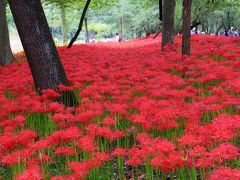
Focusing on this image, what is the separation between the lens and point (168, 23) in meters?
15.8

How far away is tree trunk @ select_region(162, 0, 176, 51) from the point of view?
15.4 meters

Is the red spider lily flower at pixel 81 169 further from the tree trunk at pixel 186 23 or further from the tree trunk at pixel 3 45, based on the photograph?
the tree trunk at pixel 3 45

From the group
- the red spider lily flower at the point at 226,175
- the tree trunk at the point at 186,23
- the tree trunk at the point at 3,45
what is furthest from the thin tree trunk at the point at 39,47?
the tree trunk at the point at 3,45

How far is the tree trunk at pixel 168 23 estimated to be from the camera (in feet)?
50.4

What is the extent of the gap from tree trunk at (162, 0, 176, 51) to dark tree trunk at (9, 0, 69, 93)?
8554 millimetres

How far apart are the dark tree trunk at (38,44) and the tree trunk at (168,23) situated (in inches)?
337

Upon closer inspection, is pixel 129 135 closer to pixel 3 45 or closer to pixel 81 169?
pixel 81 169

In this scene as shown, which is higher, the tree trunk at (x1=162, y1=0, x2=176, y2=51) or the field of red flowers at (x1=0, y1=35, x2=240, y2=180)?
the tree trunk at (x1=162, y1=0, x2=176, y2=51)

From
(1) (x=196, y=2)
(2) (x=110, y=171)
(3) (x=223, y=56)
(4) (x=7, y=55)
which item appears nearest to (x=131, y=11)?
(1) (x=196, y=2)

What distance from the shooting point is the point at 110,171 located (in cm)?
448

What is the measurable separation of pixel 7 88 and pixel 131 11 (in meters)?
44.8

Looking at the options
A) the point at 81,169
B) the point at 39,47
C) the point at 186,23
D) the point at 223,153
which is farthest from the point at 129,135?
the point at 186,23

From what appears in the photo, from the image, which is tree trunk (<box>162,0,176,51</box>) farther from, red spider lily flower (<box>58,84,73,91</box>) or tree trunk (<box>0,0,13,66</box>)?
red spider lily flower (<box>58,84,73,91</box>)

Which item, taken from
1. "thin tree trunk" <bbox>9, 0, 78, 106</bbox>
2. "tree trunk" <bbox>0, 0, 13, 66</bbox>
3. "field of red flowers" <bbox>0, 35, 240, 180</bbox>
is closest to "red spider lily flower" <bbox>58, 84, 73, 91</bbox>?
"field of red flowers" <bbox>0, 35, 240, 180</bbox>
